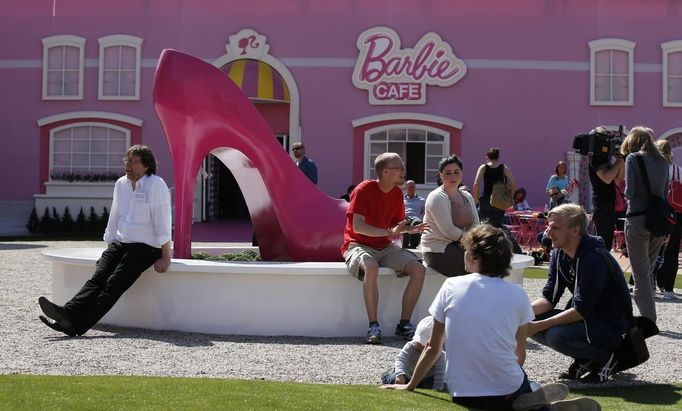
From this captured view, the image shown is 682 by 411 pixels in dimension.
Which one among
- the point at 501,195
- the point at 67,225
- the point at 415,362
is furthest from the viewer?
the point at 67,225

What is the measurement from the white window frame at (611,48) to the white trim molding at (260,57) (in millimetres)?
6631

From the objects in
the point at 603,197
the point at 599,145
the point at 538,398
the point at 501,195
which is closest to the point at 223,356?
the point at 538,398

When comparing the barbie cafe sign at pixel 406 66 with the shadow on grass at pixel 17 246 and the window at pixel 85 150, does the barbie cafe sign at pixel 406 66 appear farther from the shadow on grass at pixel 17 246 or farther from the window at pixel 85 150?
the shadow on grass at pixel 17 246

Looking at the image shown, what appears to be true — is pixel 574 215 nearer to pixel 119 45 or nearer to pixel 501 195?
pixel 501 195

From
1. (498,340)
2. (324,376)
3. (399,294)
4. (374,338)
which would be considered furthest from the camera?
(399,294)

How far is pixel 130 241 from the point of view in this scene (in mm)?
8023

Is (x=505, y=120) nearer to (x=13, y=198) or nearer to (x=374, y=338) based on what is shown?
(x=13, y=198)

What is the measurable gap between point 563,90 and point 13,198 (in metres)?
13.1

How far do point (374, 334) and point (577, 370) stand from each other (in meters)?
1.75

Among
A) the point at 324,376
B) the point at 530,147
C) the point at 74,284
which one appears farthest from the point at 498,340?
the point at 530,147

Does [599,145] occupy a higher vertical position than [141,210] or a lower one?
higher

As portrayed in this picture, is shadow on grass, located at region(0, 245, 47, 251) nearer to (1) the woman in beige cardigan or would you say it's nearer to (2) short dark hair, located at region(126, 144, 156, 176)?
(2) short dark hair, located at region(126, 144, 156, 176)

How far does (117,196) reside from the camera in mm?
8266

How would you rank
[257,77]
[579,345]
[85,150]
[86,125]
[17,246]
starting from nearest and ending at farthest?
[579,345]
[17,246]
[257,77]
[86,125]
[85,150]
